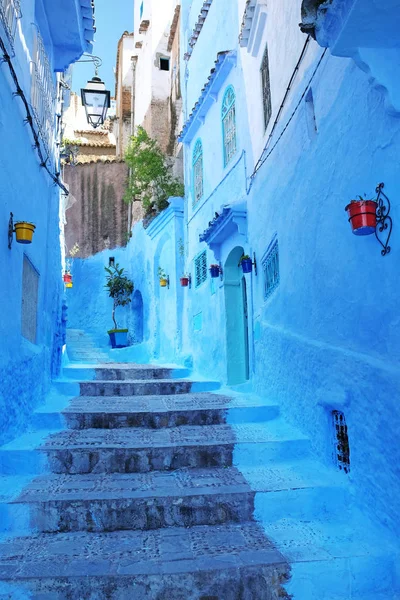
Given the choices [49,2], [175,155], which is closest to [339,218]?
[49,2]

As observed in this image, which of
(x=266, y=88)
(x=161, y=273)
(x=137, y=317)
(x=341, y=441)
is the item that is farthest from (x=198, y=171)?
(x=341, y=441)

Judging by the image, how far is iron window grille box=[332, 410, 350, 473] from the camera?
4.47 m

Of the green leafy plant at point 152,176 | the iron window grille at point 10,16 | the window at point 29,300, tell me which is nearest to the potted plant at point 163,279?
the green leafy plant at point 152,176

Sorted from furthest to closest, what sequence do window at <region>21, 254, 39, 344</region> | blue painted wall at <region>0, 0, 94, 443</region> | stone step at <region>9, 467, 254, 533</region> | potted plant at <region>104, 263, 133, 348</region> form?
1. potted plant at <region>104, 263, 133, 348</region>
2. window at <region>21, 254, 39, 344</region>
3. blue painted wall at <region>0, 0, 94, 443</region>
4. stone step at <region>9, 467, 254, 533</region>

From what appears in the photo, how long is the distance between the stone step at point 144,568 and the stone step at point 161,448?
3.56 ft

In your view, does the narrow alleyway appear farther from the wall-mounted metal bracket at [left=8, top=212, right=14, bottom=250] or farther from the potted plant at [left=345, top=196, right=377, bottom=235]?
the potted plant at [left=345, top=196, right=377, bottom=235]

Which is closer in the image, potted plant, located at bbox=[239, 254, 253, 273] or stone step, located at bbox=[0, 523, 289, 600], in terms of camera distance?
stone step, located at bbox=[0, 523, 289, 600]

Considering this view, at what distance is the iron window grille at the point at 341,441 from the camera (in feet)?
14.7

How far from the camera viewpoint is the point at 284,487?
425 cm

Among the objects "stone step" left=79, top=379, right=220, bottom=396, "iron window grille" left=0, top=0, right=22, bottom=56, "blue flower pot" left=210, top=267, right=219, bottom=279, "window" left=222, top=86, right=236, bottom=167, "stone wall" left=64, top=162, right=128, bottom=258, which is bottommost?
"stone step" left=79, top=379, right=220, bottom=396

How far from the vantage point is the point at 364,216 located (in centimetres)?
357

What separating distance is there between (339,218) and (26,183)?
3698mm

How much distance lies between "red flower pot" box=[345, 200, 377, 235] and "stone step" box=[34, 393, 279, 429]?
122 inches

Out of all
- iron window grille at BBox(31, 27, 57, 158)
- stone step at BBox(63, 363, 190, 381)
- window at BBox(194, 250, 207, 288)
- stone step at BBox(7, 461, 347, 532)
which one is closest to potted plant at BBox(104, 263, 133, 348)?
window at BBox(194, 250, 207, 288)
